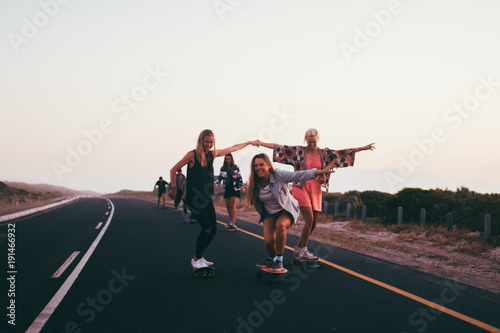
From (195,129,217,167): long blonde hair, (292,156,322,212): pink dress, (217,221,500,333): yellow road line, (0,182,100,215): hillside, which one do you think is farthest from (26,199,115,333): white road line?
(0,182,100,215): hillside

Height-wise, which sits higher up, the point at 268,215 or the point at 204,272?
the point at 268,215

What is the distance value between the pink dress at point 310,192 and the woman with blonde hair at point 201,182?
1678 millimetres

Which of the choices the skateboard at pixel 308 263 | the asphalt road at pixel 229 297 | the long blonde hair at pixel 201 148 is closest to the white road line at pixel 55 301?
the asphalt road at pixel 229 297

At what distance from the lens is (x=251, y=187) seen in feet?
20.5

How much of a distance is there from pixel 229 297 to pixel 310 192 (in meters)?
2.79

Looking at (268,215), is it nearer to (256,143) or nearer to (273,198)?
(273,198)

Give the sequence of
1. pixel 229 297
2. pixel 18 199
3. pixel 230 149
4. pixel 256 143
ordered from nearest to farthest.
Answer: pixel 229 297, pixel 230 149, pixel 256 143, pixel 18 199

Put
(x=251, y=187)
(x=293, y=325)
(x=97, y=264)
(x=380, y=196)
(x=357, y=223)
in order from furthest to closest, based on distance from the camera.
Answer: (x=380, y=196) < (x=357, y=223) < (x=97, y=264) < (x=251, y=187) < (x=293, y=325)

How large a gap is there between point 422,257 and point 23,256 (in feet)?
27.8

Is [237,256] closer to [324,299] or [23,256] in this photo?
[324,299]

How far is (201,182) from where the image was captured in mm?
6246

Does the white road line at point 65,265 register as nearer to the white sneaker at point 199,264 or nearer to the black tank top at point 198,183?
the white sneaker at point 199,264

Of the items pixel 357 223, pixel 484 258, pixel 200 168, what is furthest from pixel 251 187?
pixel 357 223

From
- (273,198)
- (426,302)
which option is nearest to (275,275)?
(273,198)
